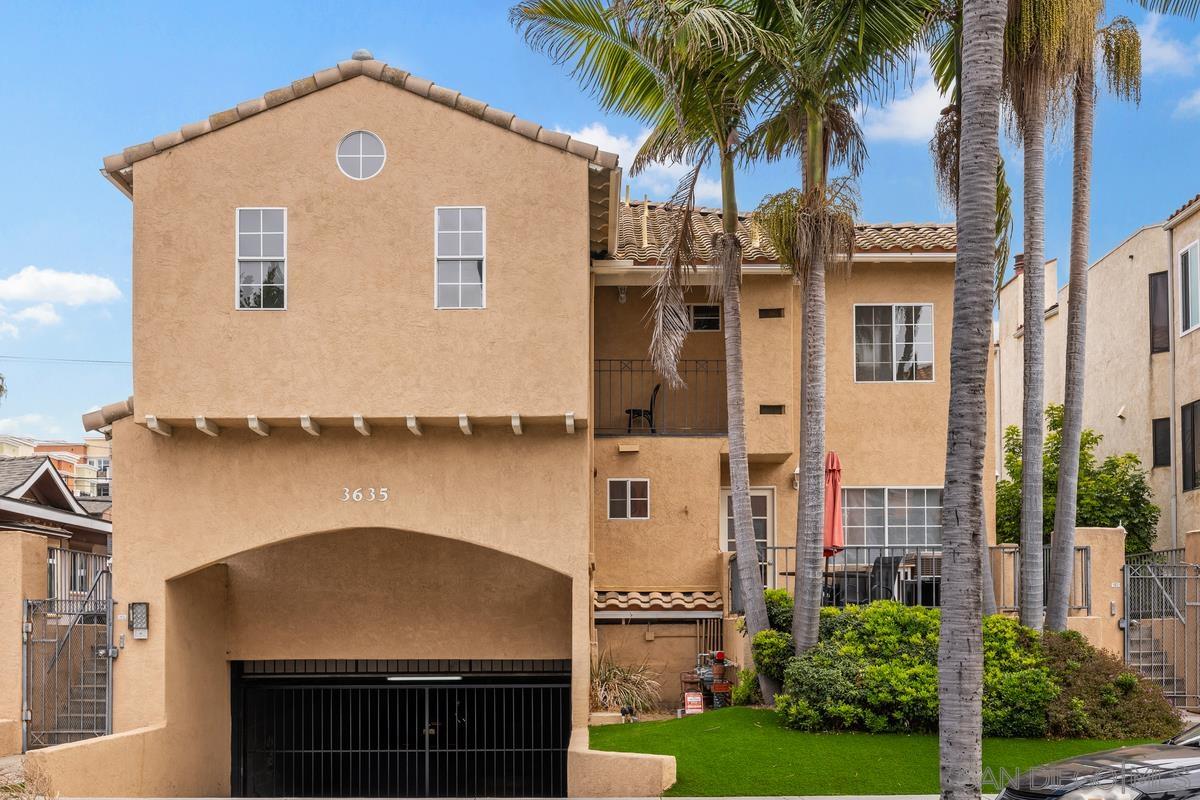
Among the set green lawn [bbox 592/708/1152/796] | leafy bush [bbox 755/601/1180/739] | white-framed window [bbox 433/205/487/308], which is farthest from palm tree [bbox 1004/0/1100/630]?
white-framed window [bbox 433/205/487/308]

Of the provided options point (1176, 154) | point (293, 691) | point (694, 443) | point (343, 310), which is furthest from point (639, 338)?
point (1176, 154)

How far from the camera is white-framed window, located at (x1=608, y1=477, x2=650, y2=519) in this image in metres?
21.0

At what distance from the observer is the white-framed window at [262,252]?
16.4 m

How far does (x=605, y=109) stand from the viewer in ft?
58.7

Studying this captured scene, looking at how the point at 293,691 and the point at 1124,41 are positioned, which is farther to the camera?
the point at 293,691

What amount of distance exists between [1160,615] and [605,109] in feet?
36.6

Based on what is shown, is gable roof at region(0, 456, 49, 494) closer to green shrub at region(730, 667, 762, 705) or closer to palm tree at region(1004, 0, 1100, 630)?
green shrub at region(730, 667, 762, 705)

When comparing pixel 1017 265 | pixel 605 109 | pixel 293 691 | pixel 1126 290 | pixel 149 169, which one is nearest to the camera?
pixel 149 169

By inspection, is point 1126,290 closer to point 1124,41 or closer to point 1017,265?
point 1017,265

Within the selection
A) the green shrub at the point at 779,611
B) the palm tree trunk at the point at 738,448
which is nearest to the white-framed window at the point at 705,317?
the palm tree trunk at the point at 738,448

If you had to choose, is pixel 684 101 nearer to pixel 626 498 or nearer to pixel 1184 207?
pixel 626 498

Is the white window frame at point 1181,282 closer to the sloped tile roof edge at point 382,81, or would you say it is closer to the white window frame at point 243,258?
the sloped tile roof edge at point 382,81

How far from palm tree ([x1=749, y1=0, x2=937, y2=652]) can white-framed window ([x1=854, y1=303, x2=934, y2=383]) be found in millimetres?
5488

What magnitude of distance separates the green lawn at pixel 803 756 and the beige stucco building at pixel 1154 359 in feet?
33.6
